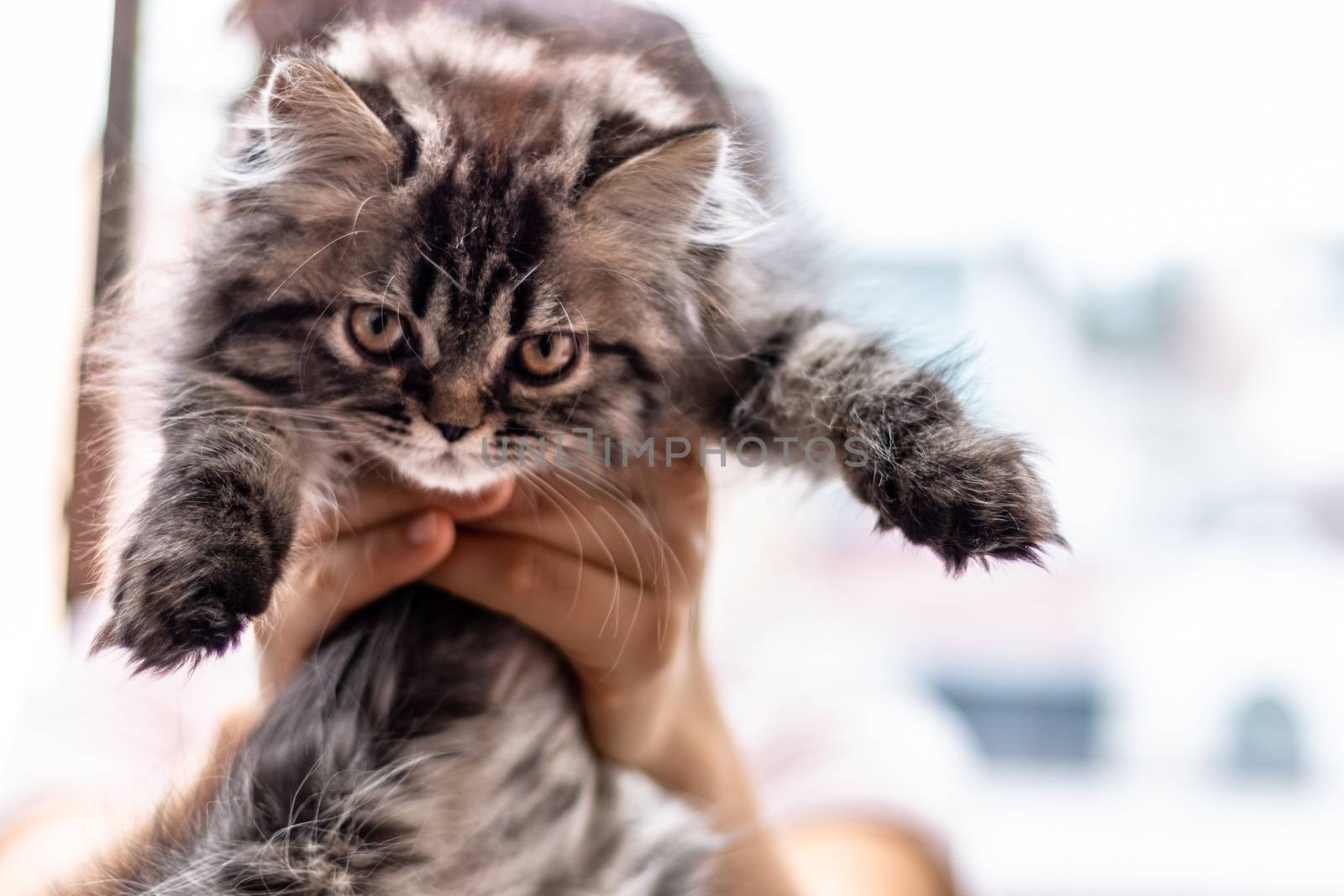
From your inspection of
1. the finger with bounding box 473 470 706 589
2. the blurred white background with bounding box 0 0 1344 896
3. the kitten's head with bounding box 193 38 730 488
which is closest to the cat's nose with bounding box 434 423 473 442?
the kitten's head with bounding box 193 38 730 488

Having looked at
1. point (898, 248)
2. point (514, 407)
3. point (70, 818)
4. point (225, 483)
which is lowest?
point (70, 818)

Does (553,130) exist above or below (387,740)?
above

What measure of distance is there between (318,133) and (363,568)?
367 mm

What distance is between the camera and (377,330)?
73cm

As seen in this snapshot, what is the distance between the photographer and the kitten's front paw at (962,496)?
0.68m

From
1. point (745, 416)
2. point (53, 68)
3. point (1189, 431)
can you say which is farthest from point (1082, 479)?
point (53, 68)

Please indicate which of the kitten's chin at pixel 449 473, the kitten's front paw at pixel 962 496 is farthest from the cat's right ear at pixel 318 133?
the kitten's front paw at pixel 962 496

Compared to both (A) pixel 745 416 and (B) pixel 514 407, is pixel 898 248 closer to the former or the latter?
(A) pixel 745 416

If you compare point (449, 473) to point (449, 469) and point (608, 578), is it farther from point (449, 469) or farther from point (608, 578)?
point (608, 578)

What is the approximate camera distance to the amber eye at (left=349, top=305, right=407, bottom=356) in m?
0.72

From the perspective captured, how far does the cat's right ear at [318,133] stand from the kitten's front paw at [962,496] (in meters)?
0.43

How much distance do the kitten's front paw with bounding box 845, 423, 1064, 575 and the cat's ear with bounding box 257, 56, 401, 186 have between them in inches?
17.1

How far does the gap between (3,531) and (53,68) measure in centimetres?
39

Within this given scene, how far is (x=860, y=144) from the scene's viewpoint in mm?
958
